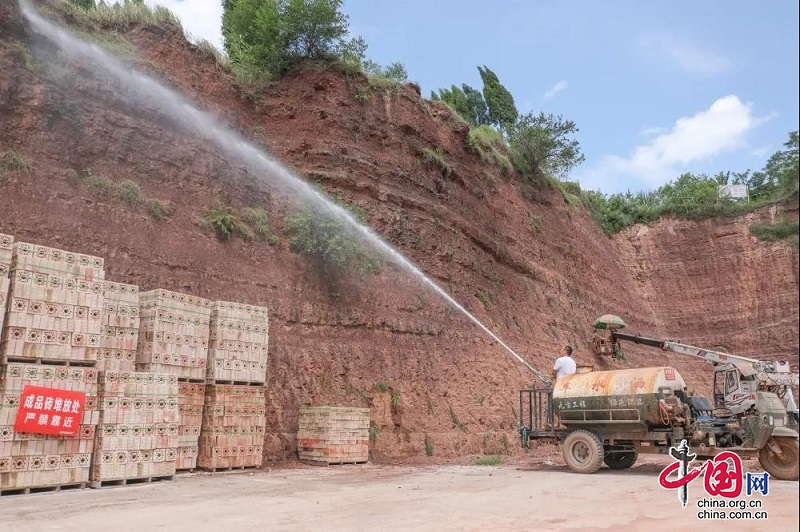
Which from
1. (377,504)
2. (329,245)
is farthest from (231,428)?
(329,245)

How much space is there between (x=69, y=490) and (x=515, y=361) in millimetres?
17149

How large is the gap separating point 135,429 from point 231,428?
2.50 m

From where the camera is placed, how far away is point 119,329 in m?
12.9

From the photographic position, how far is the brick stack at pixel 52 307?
1102cm

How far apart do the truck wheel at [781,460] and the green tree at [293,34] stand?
20.6 m

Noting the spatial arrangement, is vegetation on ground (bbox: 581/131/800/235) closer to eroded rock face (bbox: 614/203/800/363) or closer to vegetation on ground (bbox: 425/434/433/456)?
eroded rock face (bbox: 614/203/800/363)

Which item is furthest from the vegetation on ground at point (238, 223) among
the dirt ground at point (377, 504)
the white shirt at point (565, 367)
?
the white shirt at point (565, 367)

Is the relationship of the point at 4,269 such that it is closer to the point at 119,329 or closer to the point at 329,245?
the point at 119,329

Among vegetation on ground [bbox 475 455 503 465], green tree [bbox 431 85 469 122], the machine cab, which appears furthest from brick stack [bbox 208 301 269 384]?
green tree [bbox 431 85 469 122]

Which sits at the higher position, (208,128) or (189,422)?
(208,128)

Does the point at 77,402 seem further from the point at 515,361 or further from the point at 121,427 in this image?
the point at 515,361

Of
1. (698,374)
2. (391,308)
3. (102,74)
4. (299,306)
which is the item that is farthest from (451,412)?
(698,374)

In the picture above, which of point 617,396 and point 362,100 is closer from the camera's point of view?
point 617,396

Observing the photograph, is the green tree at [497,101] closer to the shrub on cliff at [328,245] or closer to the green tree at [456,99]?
the green tree at [456,99]
